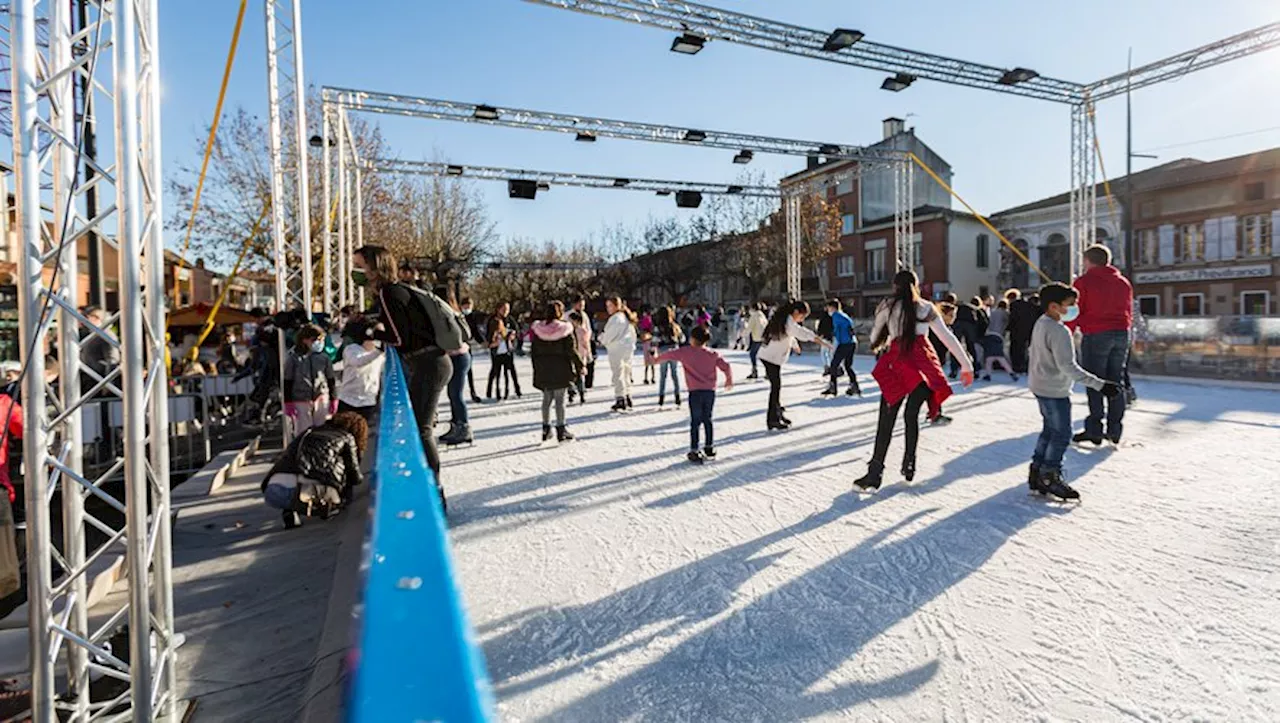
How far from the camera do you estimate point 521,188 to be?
17.7 m

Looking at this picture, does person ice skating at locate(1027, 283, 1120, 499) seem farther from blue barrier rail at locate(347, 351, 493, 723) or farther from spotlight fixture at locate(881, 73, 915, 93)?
spotlight fixture at locate(881, 73, 915, 93)

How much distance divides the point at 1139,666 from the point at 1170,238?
3275cm

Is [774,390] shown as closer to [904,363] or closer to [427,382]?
[904,363]

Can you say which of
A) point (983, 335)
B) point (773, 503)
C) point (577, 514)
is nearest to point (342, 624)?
point (577, 514)

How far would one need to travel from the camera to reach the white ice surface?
2361 mm

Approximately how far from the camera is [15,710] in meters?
2.70

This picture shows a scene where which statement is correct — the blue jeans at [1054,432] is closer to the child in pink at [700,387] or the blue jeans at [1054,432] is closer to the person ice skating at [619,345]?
the child in pink at [700,387]

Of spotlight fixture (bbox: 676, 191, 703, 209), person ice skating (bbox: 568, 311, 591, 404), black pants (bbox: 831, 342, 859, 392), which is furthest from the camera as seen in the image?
spotlight fixture (bbox: 676, 191, 703, 209)

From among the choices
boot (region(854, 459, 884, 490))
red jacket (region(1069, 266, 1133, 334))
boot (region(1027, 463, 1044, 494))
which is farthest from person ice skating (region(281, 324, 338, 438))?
red jacket (region(1069, 266, 1133, 334))

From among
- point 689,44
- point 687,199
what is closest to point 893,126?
point 687,199

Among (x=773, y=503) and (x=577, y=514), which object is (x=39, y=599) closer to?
(x=577, y=514)

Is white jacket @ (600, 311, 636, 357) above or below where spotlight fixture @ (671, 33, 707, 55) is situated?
below

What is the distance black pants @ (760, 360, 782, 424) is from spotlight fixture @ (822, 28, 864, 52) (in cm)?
651

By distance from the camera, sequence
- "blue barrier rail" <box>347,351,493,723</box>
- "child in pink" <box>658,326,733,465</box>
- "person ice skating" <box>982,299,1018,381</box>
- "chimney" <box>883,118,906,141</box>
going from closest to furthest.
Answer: "blue barrier rail" <box>347,351,493,723</box> < "child in pink" <box>658,326,733,465</box> < "person ice skating" <box>982,299,1018,381</box> < "chimney" <box>883,118,906,141</box>
